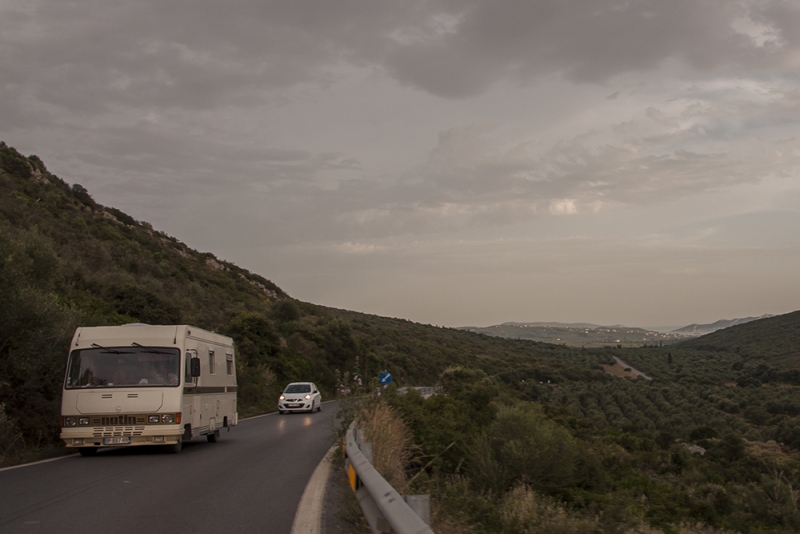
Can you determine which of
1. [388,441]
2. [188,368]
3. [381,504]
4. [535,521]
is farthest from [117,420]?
[381,504]

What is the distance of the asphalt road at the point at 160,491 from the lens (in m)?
7.21

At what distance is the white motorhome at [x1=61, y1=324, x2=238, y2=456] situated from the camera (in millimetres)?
13508

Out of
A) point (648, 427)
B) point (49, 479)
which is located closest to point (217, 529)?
point (49, 479)

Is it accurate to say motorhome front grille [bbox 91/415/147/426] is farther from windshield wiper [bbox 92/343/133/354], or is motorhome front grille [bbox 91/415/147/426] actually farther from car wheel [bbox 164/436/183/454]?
windshield wiper [bbox 92/343/133/354]

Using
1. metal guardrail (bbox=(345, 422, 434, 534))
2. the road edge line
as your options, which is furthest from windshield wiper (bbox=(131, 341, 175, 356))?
metal guardrail (bbox=(345, 422, 434, 534))

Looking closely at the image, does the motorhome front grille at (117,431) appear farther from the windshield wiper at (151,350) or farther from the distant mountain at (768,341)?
the distant mountain at (768,341)

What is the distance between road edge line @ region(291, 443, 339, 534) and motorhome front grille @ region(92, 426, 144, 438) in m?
4.12

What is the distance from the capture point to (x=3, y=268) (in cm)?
1424

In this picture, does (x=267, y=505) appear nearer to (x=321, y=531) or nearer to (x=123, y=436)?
(x=321, y=531)

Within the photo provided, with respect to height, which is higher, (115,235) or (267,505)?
(115,235)

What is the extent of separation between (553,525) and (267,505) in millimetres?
3669

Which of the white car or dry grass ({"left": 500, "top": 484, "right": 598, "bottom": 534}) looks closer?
dry grass ({"left": 500, "top": 484, "right": 598, "bottom": 534})

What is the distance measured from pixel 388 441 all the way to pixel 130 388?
6079 mm

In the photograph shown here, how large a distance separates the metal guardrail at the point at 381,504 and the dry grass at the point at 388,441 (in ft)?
3.08
